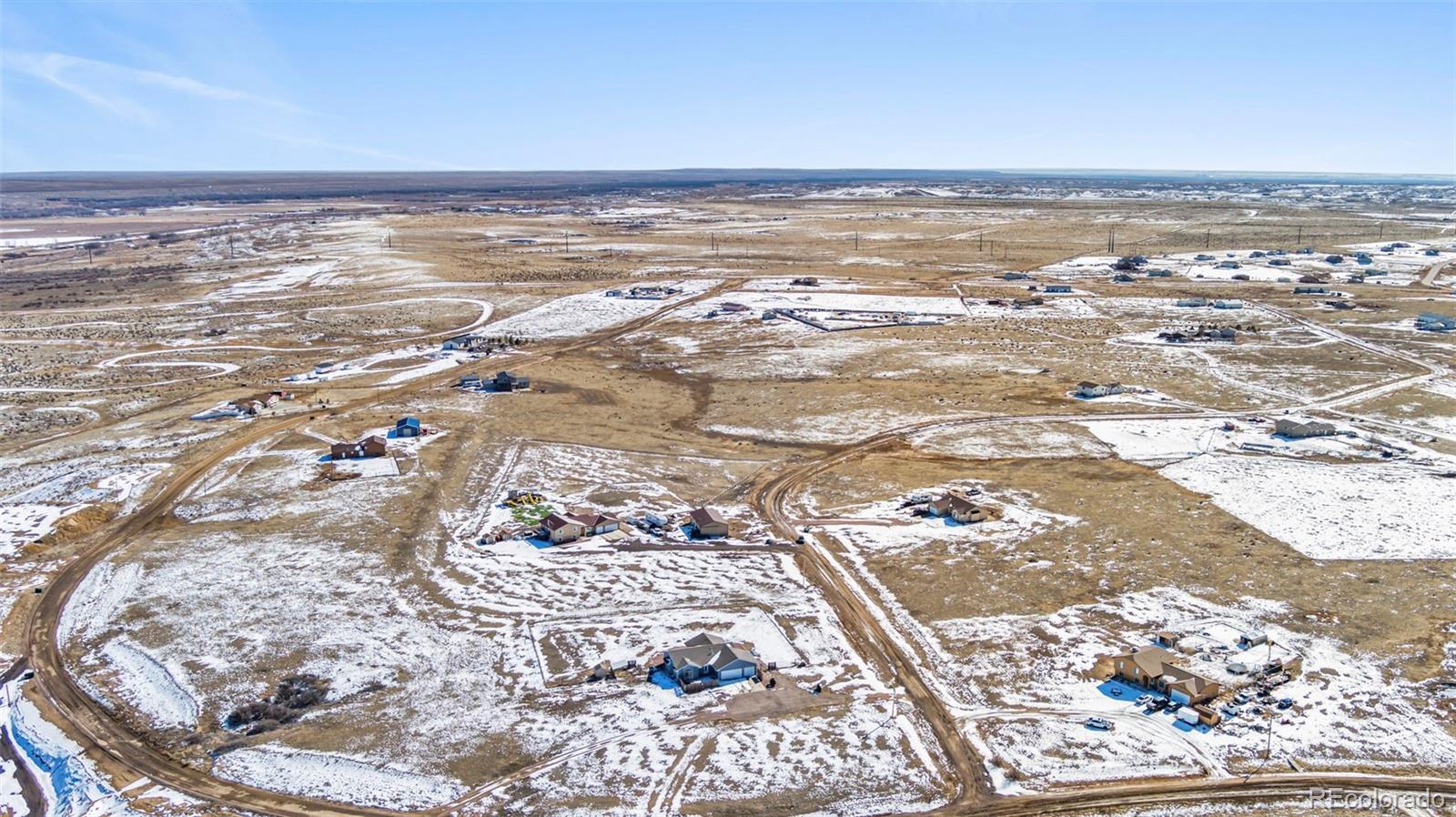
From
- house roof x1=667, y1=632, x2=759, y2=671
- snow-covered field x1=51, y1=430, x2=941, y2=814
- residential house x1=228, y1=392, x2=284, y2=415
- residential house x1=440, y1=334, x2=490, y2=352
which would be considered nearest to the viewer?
snow-covered field x1=51, y1=430, x2=941, y2=814

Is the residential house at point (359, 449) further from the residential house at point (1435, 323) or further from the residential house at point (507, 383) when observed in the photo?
the residential house at point (1435, 323)

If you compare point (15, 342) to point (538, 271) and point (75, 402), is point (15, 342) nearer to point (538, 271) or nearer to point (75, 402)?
point (75, 402)

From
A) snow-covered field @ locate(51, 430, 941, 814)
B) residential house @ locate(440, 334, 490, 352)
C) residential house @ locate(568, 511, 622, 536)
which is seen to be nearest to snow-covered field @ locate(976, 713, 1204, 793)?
snow-covered field @ locate(51, 430, 941, 814)

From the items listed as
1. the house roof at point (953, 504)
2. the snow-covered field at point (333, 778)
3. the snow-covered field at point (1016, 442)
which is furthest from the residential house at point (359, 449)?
the snow-covered field at point (1016, 442)

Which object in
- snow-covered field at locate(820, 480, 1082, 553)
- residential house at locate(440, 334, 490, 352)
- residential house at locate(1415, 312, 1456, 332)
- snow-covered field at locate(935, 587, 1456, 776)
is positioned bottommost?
snow-covered field at locate(935, 587, 1456, 776)

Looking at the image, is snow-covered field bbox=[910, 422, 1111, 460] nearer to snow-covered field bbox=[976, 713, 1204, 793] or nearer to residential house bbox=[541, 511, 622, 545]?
residential house bbox=[541, 511, 622, 545]

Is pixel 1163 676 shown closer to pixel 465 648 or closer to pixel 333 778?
pixel 465 648
